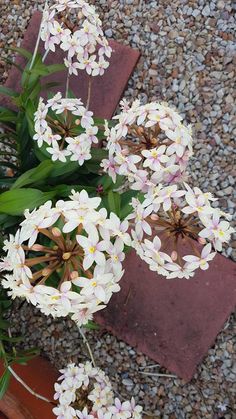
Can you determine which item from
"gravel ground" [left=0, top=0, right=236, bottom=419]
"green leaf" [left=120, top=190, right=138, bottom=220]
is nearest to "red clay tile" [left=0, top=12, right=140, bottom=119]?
"gravel ground" [left=0, top=0, right=236, bottom=419]

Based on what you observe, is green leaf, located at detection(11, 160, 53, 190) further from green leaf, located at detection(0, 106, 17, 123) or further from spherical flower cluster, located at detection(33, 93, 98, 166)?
green leaf, located at detection(0, 106, 17, 123)

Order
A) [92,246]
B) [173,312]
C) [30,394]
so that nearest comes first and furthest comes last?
[92,246] → [30,394] → [173,312]

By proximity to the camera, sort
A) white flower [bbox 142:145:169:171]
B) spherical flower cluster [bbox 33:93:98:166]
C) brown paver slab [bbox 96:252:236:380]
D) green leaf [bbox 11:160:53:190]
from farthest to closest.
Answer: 1. brown paver slab [bbox 96:252:236:380]
2. green leaf [bbox 11:160:53:190]
3. spherical flower cluster [bbox 33:93:98:166]
4. white flower [bbox 142:145:169:171]

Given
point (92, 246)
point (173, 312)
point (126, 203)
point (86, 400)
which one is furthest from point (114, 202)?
point (173, 312)

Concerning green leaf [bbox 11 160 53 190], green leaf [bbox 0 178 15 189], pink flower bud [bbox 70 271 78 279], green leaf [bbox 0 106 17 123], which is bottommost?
green leaf [bbox 0 178 15 189]

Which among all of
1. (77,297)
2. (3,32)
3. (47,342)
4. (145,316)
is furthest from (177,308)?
(3,32)

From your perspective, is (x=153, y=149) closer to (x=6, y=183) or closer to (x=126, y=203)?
(x=126, y=203)

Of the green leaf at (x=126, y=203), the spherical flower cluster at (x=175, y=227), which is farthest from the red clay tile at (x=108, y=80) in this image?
the spherical flower cluster at (x=175, y=227)
